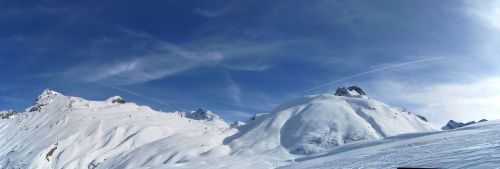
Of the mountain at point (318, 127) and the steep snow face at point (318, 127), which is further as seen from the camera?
the steep snow face at point (318, 127)

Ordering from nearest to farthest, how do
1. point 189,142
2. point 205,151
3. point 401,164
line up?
1. point 401,164
2. point 205,151
3. point 189,142

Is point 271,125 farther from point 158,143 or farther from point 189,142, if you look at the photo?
point 158,143

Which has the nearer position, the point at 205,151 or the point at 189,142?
the point at 205,151

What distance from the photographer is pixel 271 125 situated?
182m

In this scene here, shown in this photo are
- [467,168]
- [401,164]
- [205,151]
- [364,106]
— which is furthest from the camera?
[364,106]

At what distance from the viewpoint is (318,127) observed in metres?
169

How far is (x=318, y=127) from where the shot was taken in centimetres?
16912

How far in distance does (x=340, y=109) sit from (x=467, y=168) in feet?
537

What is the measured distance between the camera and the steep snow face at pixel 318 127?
15788 cm

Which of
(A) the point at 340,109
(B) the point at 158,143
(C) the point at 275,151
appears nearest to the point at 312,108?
(A) the point at 340,109

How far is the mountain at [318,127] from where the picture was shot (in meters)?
158

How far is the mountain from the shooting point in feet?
517

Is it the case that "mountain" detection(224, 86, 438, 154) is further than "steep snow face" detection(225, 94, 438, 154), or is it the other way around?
"steep snow face" detection(225, 94, 438, 154)

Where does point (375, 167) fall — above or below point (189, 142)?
below
